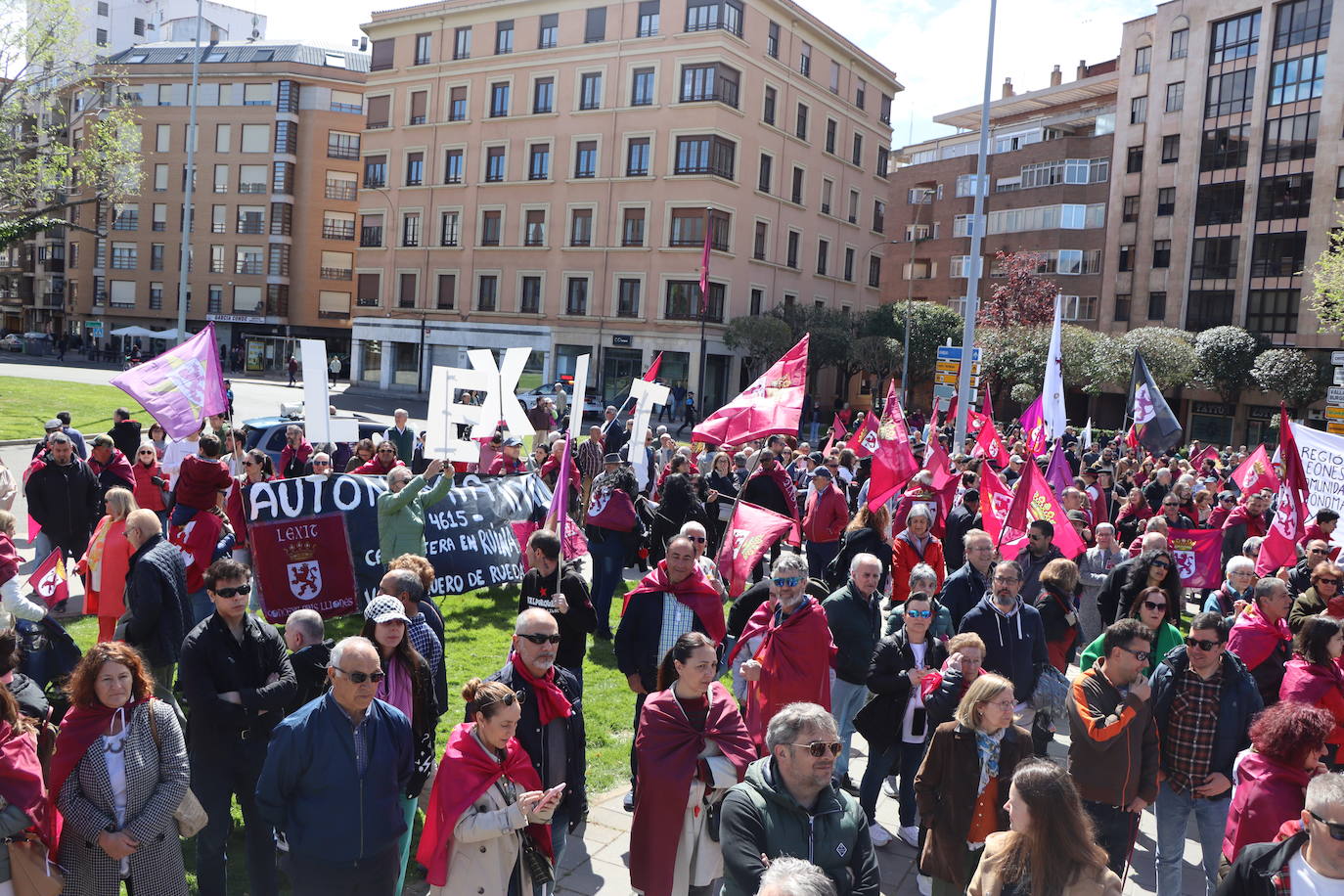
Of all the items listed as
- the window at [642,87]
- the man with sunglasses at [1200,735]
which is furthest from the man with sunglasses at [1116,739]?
the window at [642,87]

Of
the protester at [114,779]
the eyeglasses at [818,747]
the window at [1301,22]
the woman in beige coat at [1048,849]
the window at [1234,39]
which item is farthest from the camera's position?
the window at [1234,39]

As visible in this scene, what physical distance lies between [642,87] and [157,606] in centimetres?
4525

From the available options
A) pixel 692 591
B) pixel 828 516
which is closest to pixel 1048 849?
pixel 692 591

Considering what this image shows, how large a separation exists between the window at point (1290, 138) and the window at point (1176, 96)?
4.63 meters

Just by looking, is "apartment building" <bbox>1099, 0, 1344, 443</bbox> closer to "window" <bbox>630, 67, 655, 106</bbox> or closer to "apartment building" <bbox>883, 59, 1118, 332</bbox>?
"apartment building" <bbox>883, 59, 1118, 332</bbox>

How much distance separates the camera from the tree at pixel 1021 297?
179 ft

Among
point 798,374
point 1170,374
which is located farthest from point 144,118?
point 798,374

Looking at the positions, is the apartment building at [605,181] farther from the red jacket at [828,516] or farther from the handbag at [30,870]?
the handbag at [30,870]

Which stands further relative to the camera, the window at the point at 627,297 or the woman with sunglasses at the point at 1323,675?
the window at the point at 627,297

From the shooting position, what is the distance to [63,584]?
859 cm

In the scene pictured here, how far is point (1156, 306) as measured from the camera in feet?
182

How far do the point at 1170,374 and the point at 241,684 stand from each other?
46202 mm

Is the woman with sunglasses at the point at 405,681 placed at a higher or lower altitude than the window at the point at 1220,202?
lower

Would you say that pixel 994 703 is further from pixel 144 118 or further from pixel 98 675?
pixel 144 118
